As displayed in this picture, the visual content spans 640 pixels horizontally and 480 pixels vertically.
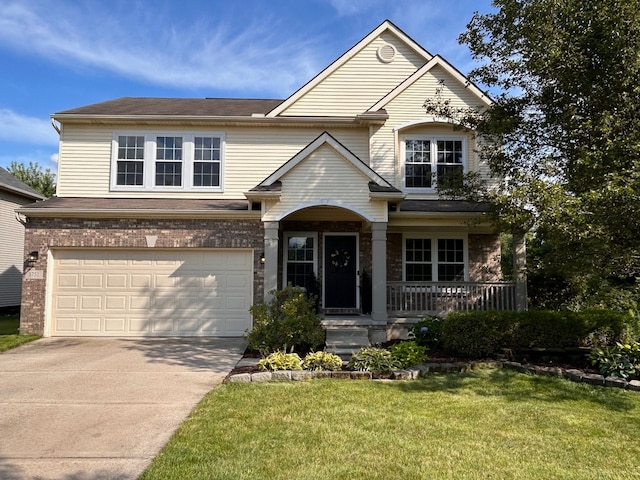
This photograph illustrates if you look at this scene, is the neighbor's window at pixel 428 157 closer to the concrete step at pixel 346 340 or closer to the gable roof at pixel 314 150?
the gable roof at pixel 314 150

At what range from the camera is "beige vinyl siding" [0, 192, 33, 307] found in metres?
18.5

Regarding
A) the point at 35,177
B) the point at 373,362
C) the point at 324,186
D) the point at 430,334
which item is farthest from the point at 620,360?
the point at 35,177

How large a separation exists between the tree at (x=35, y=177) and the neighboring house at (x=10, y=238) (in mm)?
16852

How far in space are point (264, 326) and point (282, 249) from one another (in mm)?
3838

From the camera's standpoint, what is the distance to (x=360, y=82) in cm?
1443

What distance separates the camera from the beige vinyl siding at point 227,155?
517 inches

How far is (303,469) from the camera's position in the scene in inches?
163

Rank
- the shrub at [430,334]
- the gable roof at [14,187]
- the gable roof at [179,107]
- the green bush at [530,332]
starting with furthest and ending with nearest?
the gable roof at [14,187] < the gable roof at [179,107] < the shrub at [430,334] < the green bush at [530,332]

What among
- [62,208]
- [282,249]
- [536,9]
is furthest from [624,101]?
Result: [62,208]

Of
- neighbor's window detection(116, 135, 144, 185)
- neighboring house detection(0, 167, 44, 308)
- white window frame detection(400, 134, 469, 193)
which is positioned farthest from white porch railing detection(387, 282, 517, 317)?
neighboring house detection(0, 167, 44, 308)

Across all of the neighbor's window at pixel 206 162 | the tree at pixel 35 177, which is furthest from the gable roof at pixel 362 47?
the tree at pixel 35 177

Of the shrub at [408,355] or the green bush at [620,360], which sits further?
the shrub at [408,355]

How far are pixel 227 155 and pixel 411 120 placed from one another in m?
5.65

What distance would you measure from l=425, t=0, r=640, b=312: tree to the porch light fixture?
Result: 11.5 m
